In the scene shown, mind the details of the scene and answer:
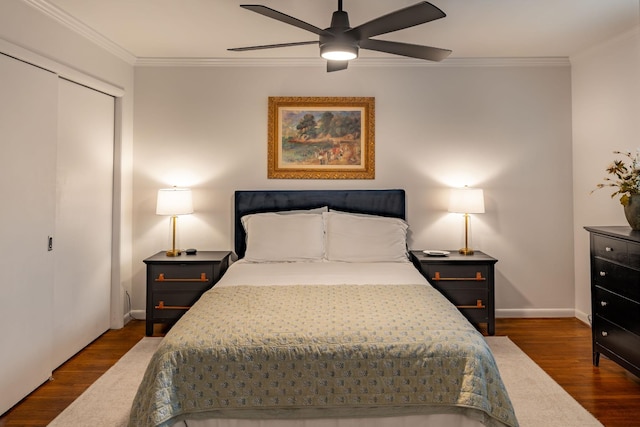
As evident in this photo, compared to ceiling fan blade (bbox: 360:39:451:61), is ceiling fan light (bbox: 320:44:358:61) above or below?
below

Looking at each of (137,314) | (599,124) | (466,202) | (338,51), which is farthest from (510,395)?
(137,314)

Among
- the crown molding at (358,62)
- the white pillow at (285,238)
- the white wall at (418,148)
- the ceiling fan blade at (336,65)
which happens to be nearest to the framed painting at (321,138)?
the white wall at (418,148)

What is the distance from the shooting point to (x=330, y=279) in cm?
307

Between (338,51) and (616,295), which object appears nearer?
(338,51)

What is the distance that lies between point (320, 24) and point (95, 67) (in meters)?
1.93

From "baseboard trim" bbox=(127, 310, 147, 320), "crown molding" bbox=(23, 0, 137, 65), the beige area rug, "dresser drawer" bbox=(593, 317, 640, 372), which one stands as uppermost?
"crown molding" bbox=(23, 0, 137, 65)

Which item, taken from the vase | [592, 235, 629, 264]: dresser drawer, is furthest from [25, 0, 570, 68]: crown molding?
[592, 235, 629, 264]: dresser drawer

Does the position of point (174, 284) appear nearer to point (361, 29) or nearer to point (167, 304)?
point (167, 304)

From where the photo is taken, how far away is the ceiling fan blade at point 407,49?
8.28 feet

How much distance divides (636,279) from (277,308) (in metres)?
2.32

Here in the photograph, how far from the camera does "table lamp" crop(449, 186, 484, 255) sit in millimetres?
3885

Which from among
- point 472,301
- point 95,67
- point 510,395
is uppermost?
point 95,67

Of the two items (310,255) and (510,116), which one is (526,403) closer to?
(310,255)

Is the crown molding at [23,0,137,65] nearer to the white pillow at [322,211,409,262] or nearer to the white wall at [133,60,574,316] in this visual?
the white wall at [133,60,574,316]
